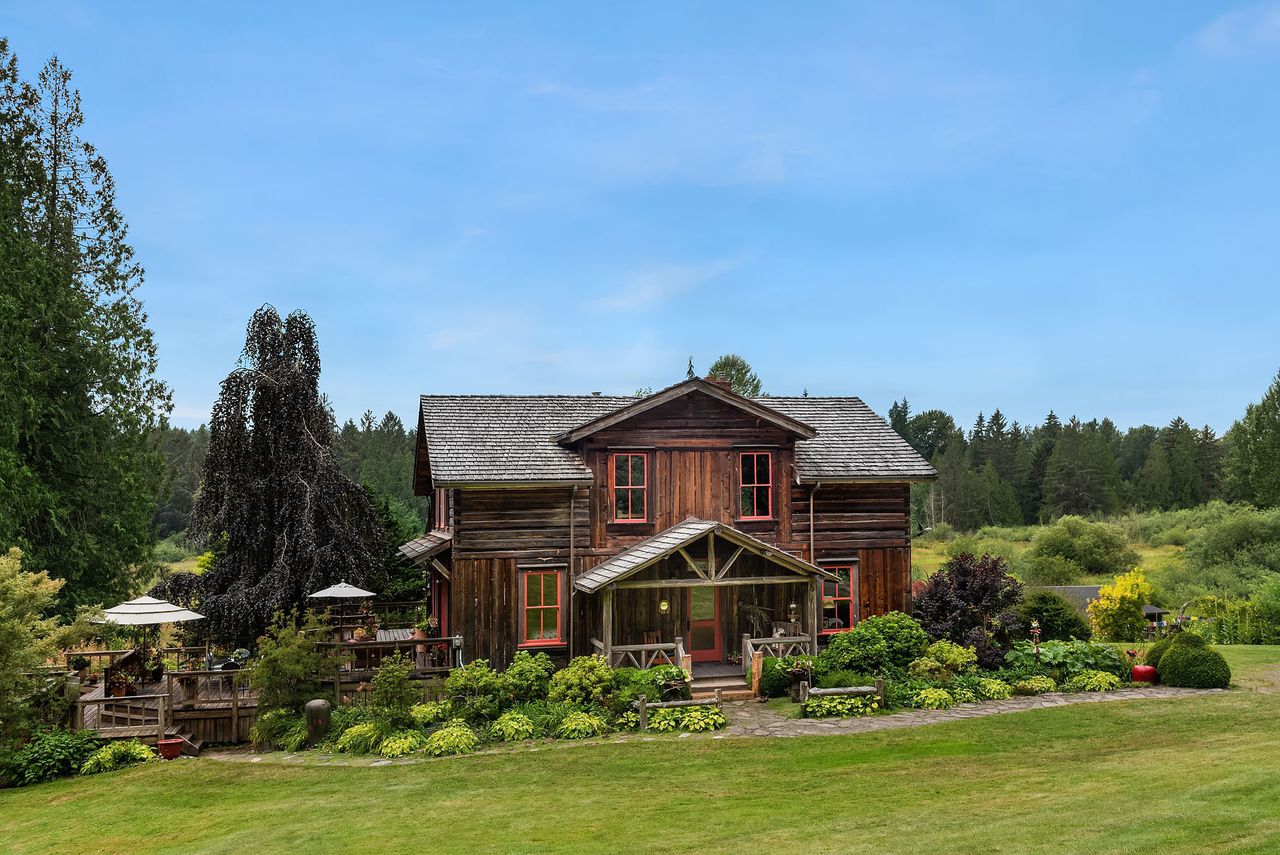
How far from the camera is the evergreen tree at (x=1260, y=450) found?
210ft

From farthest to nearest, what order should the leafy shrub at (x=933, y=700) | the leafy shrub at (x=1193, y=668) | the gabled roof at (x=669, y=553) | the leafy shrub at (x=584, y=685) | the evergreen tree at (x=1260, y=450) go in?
the evergreen tree at (x=1260, y=450) < the leafy shrub at (x=1193, y=668) < the gabled roof at (x=669, y=553) < the leafy shrub at (x=933, y=700) < the leafy shrub at (x=584, y=685)

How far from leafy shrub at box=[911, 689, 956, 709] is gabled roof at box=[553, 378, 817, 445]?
6.93m

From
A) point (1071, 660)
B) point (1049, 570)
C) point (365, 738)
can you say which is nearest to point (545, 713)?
point (365, 738)

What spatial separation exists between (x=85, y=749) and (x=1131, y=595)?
33733 millimetres

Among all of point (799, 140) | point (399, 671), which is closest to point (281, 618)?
point (399, 671)

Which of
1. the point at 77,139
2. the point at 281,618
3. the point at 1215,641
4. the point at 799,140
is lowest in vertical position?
the point at 1215,641

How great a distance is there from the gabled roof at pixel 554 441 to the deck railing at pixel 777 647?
4.17 m

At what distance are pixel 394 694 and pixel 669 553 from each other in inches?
252

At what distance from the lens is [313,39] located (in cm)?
1995

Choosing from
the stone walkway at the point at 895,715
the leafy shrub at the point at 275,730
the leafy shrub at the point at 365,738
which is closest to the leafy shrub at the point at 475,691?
the leafy shrub at the point at 365,738

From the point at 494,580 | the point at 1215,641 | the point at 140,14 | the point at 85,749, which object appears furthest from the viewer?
the point at 1215,641

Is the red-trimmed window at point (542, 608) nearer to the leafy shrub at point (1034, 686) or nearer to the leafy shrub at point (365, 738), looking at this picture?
the leafy shrub at point (365, 738)

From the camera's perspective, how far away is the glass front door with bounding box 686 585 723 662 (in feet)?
76.6

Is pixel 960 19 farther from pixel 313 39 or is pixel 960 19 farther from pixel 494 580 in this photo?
pixel 494 580
